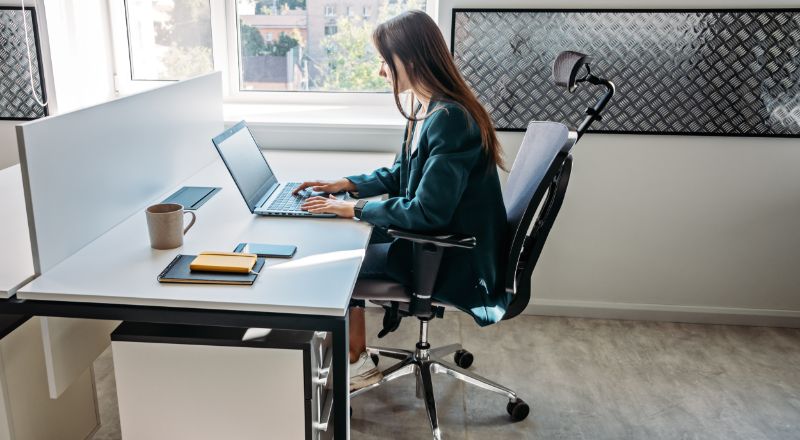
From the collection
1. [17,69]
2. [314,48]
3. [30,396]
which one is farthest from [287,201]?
[17,69]

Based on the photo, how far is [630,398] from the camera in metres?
2.35

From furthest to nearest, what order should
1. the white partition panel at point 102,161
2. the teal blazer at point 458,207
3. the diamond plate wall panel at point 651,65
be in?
the diamond plate wall panel at point 651,65, the teal blazer at point 458,207, the white partition panel at point 102,161

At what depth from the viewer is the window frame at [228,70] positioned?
309 centimetres

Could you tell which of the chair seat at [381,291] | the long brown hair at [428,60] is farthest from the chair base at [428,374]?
the long brown hair at [428,60]

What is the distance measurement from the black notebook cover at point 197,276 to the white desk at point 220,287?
0.6 inches

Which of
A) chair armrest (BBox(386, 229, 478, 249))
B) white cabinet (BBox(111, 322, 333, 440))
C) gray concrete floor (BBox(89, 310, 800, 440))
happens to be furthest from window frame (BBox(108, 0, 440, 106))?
white cabinet (BBox(111, 322, 333, 440))

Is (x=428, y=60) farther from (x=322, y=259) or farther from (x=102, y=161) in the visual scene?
(x=102, y=161)

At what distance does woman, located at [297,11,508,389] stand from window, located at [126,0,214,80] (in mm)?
1484

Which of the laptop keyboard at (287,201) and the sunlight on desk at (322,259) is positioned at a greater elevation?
the laptop keyboard at (287,201)

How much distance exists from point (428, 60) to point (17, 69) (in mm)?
2014

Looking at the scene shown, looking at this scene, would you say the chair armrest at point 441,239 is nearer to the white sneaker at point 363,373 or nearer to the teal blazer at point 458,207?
the teal blazer at point 458,207

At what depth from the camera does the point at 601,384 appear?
2434 millimetres

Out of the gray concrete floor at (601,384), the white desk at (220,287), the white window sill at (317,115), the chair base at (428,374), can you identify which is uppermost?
the white window sill at (317,115)

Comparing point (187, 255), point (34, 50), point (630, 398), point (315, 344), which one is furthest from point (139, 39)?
point (630, 398)
